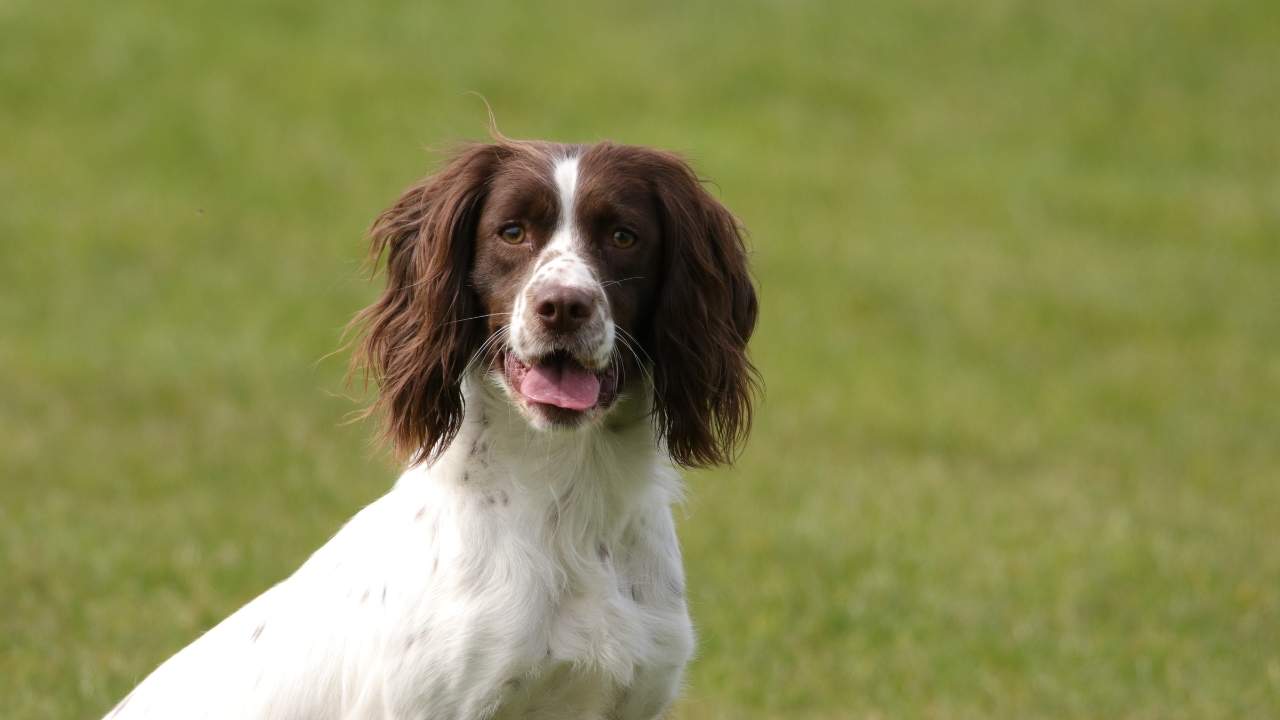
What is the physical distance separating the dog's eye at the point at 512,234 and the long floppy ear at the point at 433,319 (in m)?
0.11

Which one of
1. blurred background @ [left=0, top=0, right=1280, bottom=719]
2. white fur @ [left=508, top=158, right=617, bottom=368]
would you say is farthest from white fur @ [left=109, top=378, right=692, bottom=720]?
blurred background @ [left=0, top=0, right=1280, bottom=719]

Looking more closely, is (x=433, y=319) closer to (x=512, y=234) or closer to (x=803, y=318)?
(x=512, y=234)

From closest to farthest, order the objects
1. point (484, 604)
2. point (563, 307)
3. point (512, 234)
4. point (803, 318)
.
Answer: point (563, 307)
point (484, 604)
point (512, 234)
point (803, 318)

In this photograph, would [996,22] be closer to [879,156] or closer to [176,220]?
[879,156]

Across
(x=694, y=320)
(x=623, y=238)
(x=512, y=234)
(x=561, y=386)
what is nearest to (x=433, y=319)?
(x=512, y=234)

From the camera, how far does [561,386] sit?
460 cm

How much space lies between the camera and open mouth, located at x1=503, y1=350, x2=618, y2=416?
15.0 feet

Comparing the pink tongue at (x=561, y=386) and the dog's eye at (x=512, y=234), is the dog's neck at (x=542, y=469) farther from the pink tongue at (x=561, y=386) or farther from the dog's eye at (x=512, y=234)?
the dog's eye at (x=512, y=234)

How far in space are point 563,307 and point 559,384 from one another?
261 millimetres

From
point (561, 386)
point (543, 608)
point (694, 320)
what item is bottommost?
point (543, 608)

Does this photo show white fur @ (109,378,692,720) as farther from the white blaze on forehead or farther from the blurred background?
the blurred background

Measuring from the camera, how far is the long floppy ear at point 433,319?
4.75 meters

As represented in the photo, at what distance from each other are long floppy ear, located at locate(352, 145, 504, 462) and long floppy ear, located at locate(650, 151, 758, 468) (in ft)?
1.56

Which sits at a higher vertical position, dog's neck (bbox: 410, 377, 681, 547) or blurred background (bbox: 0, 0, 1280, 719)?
dog's neck (bbox: 410, 377, 681, 547)
